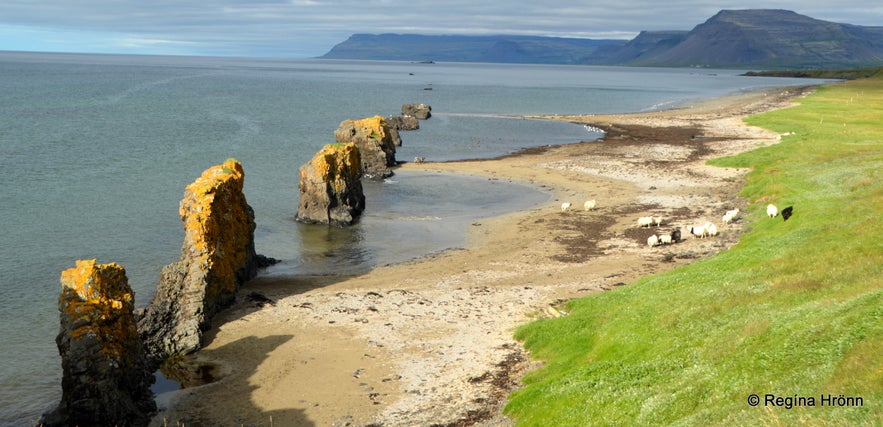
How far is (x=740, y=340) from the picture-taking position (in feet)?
71.7

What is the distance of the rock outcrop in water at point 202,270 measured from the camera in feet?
111

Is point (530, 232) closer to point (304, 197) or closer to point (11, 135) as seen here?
point (304, 197)

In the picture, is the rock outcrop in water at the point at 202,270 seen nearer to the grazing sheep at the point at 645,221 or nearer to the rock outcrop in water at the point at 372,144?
the grazing sheep at the point at 645,221

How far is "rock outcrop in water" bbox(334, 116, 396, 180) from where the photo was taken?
83.3m

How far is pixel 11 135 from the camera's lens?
105 meters

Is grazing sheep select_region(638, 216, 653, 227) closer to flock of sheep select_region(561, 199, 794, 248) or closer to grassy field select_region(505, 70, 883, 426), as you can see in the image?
flock of sheep select_region(561, 199, 794, 248)

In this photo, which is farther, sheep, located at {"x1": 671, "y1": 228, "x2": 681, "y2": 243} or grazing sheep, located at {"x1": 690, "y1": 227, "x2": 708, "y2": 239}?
grazing sheep, located at {"x1": 690, "y1": 227, "x2": 708, "y2": 239}

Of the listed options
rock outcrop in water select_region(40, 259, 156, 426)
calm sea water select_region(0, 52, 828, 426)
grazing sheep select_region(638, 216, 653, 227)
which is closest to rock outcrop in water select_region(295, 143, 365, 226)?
calm sea water select_region(0, 52, 828, 426)

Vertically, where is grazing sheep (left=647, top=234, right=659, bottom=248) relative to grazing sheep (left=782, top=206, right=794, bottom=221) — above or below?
below

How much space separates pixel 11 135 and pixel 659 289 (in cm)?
10312

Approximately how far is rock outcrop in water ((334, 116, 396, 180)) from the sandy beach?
901 inches

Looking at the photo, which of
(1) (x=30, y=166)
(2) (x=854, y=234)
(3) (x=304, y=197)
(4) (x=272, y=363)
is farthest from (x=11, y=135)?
(2) (x=854, y=234)

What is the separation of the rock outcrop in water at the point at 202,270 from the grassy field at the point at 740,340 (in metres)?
15.8

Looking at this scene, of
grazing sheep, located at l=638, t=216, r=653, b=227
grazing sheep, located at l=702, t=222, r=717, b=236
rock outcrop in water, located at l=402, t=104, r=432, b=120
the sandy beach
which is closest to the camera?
the sandy beach
